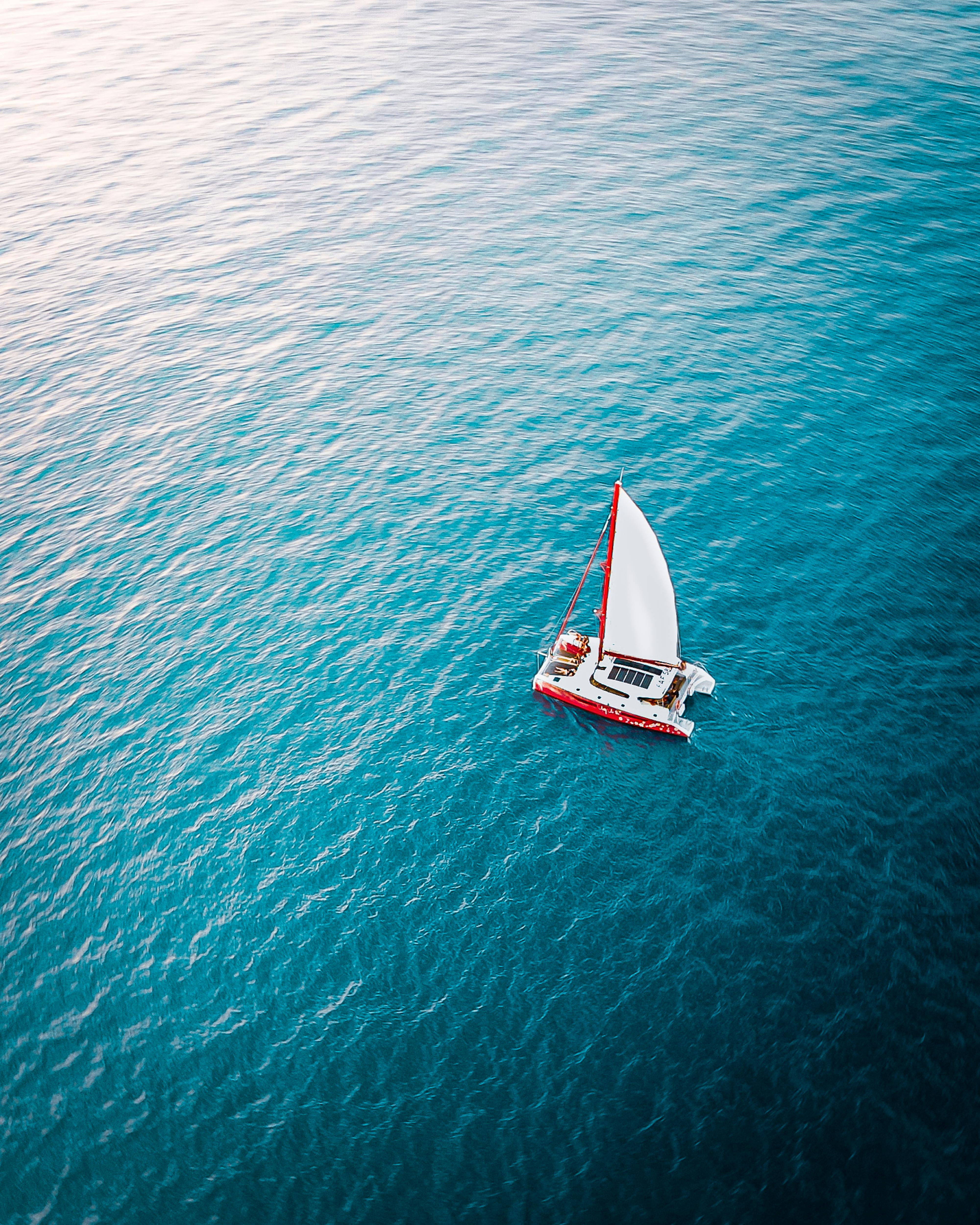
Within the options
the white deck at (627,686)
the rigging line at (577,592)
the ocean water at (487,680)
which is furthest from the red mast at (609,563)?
the ocean water at (487,680)

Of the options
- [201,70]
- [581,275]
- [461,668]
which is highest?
[201,70]

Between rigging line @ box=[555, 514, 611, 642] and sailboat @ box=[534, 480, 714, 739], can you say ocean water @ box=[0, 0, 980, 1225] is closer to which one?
rigging line @ box=[555, 514, 611, 642]

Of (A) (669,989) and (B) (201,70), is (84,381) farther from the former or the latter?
(B) (201,70)

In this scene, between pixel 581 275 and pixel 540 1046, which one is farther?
pixel 581 275

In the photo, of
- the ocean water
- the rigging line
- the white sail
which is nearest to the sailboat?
the white sail

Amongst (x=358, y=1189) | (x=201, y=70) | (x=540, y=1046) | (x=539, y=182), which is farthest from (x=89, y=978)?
(x=201, y=70)

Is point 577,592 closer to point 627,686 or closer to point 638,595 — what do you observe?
point 638,595

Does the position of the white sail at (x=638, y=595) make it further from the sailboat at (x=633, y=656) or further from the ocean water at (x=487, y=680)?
the ocean water at (x=487, y=680)
